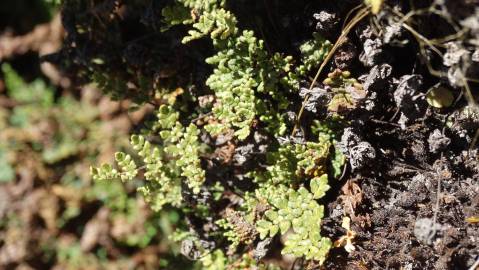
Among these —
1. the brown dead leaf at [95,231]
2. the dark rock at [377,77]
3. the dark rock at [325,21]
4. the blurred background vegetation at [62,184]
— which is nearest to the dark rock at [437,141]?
the dark rock at [377,77]

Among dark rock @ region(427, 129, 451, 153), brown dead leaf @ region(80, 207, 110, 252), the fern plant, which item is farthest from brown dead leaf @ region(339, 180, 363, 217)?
brown dead leaf @ region(80, 207, 110, 252)

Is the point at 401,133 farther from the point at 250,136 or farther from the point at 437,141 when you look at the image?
the point at 250,136

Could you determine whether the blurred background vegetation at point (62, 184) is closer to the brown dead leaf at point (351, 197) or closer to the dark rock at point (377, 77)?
the brown dead leaf at point (351, 197)

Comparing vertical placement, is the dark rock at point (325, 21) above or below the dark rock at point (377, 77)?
above

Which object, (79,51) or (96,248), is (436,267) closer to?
(79,51)

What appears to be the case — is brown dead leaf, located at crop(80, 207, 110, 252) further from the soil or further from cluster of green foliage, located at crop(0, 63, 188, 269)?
the soil
